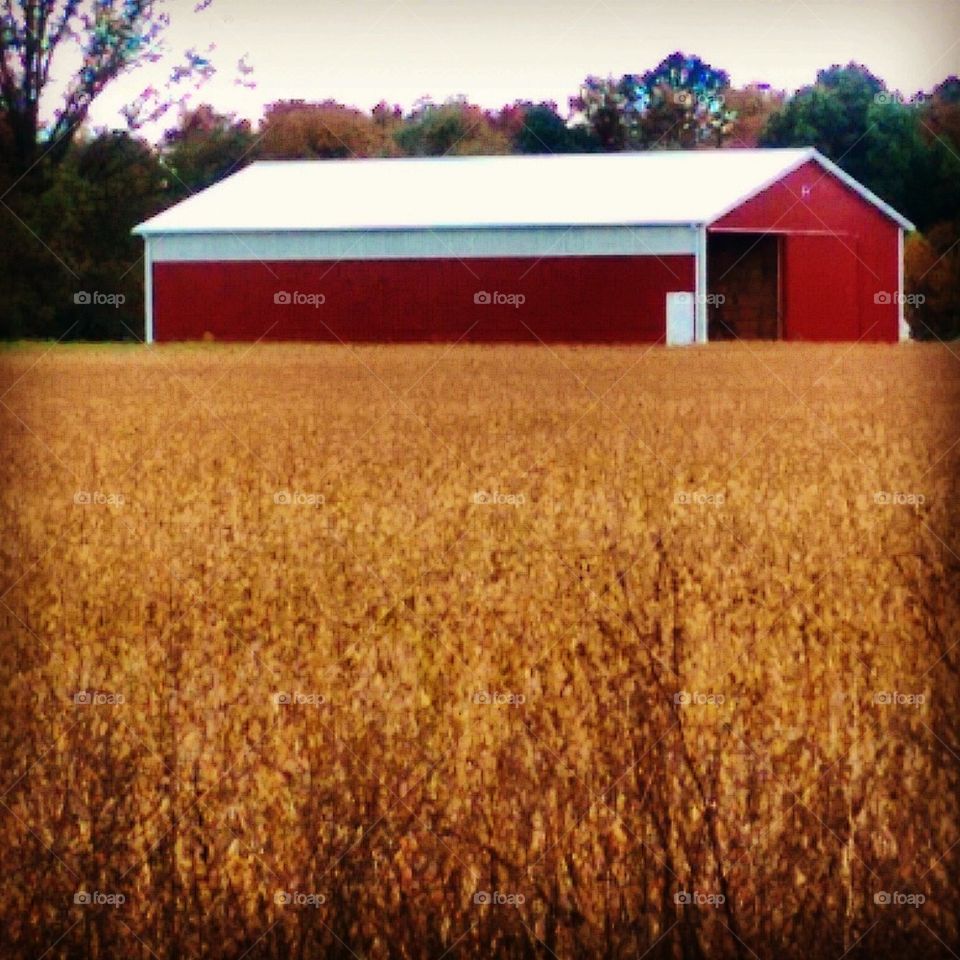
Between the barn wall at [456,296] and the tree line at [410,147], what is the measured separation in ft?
3.71

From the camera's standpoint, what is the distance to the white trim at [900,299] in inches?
1208

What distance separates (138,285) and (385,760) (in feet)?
88.5

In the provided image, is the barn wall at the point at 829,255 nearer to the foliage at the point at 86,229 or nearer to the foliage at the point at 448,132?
the foliage at the point at 448,132

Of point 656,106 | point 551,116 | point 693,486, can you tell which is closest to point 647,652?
point 693,486

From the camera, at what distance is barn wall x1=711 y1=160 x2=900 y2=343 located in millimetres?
31250

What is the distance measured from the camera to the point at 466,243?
2953 cm

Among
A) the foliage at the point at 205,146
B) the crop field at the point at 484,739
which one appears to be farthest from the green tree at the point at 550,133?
the crop field at the point at 484,739

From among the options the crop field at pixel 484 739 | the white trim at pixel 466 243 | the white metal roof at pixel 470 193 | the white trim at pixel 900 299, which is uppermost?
the white metal roof at pixel 470 193

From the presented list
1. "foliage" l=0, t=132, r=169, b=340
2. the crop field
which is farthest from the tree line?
the crop field

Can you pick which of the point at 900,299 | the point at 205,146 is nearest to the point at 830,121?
the point at 900,299

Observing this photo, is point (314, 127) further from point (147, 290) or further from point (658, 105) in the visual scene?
point (147, 290)

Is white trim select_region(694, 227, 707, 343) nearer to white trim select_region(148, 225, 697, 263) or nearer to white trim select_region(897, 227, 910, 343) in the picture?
white trim select_region(148, 225, 697, 263)

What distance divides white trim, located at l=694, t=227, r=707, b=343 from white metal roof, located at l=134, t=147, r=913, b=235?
0.36 meters

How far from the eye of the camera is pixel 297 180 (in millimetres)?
30344
